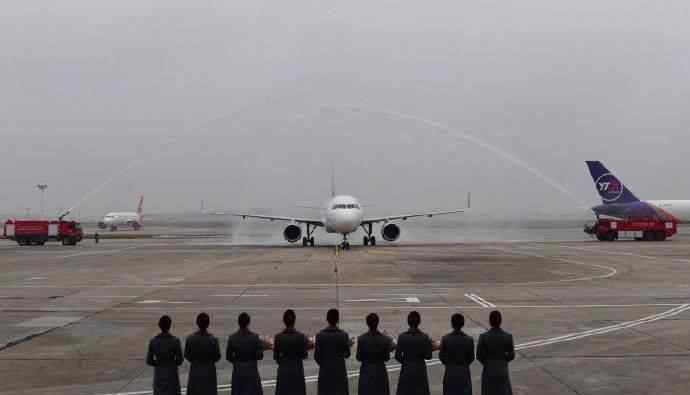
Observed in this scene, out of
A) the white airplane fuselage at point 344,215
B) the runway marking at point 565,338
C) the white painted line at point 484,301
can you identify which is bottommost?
the runway marking at point 565,338

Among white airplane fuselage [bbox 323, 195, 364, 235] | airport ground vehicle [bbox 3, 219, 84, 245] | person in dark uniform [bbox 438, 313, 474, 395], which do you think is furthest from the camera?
airport ground vehicle [bbox 3, 219, 84, 245]

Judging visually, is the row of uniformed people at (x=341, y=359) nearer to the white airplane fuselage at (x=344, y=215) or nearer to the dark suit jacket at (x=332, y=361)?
the dark suit jacket at (x=332, y=361)

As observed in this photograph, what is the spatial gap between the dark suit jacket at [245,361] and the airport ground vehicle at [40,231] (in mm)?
61163

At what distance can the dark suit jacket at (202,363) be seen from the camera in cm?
819

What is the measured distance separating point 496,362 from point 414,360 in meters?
1.10

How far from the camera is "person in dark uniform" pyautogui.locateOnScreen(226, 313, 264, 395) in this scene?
317 inches

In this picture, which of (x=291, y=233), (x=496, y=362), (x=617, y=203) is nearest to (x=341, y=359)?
(x=496, y=362)

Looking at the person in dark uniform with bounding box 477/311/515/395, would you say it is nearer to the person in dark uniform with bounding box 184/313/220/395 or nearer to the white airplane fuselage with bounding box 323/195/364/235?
the person in dark uniform with bounding box 184/313/220/395

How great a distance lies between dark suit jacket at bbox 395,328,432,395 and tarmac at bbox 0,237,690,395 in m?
2.04

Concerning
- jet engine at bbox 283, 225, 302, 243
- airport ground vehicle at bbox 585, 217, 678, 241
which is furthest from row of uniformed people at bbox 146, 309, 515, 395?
airport ground vehicle at bbox 585, 217, 678, 241

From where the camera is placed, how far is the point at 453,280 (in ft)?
90.0

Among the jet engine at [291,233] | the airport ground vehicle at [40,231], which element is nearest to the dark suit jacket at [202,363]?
the jet engine at [291,233]

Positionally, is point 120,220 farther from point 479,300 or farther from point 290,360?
point 290,360

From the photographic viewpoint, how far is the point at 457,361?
8055mm
